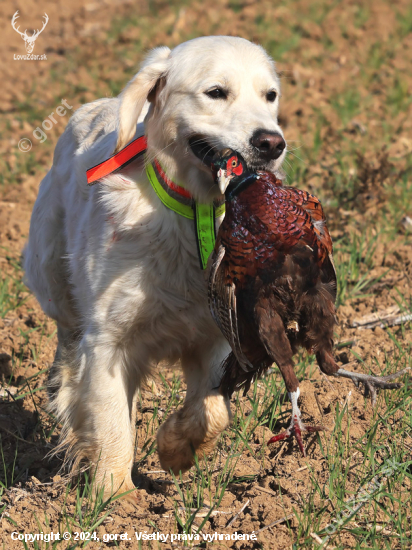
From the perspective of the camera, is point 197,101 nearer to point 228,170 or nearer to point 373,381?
point 228,170

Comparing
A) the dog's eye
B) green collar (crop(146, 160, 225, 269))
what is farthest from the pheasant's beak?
the dog's eye

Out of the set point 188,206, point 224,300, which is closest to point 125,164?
point 188,206

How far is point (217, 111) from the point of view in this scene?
2.98 m

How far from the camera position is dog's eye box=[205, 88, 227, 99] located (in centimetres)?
302

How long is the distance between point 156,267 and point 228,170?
62cm

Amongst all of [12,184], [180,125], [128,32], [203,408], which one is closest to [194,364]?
[203,408]

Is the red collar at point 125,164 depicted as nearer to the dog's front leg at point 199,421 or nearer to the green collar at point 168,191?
the green collar at point 168,191

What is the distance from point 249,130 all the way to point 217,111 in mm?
239

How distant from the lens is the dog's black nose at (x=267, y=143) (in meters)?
2.73

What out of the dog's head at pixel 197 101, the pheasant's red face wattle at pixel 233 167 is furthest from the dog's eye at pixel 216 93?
the pheasant's red face wattle at pixel 233 167

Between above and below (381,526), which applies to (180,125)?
above

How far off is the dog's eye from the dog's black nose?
0.34m

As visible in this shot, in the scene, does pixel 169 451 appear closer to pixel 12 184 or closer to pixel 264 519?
pixel 264 519

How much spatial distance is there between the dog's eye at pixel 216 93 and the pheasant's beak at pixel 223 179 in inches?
21.4
